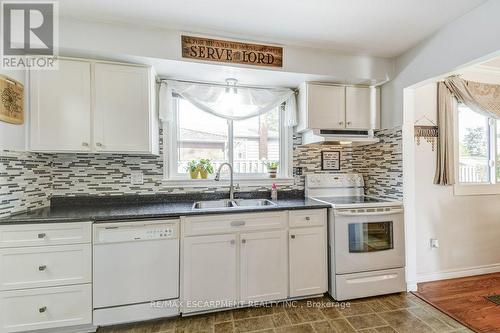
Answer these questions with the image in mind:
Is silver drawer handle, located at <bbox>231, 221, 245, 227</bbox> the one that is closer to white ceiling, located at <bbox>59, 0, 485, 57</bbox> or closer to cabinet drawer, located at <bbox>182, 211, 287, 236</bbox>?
cabinet drawer, located at <bbox>182, 211, 287, 236</bbox>

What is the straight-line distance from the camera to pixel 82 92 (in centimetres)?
203

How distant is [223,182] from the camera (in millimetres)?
2719

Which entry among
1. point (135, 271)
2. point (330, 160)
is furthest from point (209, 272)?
point (330, 160)

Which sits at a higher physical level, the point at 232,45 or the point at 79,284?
the point at 232,45

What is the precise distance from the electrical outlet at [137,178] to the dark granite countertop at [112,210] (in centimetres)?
15

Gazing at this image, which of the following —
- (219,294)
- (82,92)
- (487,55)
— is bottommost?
(219,294)

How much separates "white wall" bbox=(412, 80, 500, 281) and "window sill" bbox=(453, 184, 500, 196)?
50mm

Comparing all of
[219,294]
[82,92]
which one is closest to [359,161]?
[219,294]

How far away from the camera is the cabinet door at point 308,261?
2.21 m

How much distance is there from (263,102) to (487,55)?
6.15 feet

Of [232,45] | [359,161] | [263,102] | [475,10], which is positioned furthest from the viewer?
[359,161]

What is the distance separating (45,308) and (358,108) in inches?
131

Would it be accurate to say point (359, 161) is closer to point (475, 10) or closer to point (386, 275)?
point (386, 275)

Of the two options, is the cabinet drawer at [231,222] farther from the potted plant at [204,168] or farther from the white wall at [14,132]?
the white wall at [14,132]
